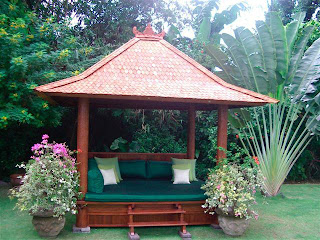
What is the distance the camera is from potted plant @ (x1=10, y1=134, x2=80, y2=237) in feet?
17.3

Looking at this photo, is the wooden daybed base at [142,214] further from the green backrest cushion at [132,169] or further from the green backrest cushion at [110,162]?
the green backrest cushion at [132,169]

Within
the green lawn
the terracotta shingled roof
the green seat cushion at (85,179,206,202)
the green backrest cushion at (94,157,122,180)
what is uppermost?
the terracotta shingled roof

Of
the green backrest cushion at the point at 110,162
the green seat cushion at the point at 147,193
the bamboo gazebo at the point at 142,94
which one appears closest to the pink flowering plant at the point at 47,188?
the bamboo gazebo at the point at 142,94

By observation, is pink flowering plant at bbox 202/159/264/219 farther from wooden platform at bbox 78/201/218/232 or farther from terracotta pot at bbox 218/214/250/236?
wooden platform at bbox 78/201/218/232

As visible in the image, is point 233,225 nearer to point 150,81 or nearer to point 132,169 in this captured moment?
point 150,81

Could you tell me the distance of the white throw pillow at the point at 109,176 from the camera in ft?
23.6

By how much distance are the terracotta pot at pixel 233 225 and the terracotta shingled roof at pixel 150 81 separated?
6.84ft

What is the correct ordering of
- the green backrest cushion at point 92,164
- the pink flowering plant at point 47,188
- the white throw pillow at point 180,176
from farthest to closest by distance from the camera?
1. the white throw pillow at point 180,176
2. the green backrest cushion at point 92,164
3. the pink flowering plant at point 47,188

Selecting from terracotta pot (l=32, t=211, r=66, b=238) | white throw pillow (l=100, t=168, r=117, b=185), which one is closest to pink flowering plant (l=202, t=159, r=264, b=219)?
white throw pillow (l=100, t=168, r=117, b=185)

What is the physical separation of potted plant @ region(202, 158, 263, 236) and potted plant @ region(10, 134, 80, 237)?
2424 mm

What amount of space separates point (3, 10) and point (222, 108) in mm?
6104

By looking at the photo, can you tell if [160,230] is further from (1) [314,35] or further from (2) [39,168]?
(1) [314,35]

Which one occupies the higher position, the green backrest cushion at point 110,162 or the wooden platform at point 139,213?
the green backrest cushion at point 110,162

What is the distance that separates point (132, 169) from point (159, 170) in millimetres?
670
